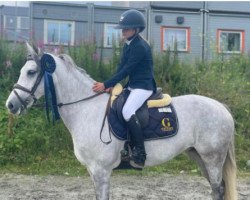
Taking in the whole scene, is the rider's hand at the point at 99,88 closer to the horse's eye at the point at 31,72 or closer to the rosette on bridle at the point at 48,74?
the rosette on bridle at the point at 48,74

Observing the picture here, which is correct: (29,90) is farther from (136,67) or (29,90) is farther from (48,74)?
(136,67)

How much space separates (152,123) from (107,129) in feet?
1.81

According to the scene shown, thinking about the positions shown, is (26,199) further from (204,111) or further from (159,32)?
(159,32)

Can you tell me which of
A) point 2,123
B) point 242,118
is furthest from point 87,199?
point 242,118

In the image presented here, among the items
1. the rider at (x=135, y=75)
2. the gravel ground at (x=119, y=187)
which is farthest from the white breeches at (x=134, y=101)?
the gravel ground at (x=119, y=187)

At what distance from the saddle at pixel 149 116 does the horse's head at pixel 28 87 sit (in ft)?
2.81

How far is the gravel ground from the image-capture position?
655 cm

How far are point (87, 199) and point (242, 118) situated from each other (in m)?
5.04

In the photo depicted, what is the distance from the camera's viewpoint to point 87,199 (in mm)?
6367

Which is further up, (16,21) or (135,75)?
(16,21)

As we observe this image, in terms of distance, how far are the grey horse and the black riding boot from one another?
14 cm

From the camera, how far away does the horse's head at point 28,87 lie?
4527 mm

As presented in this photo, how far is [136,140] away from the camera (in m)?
4.75

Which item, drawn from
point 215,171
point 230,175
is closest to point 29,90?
point 215,171
